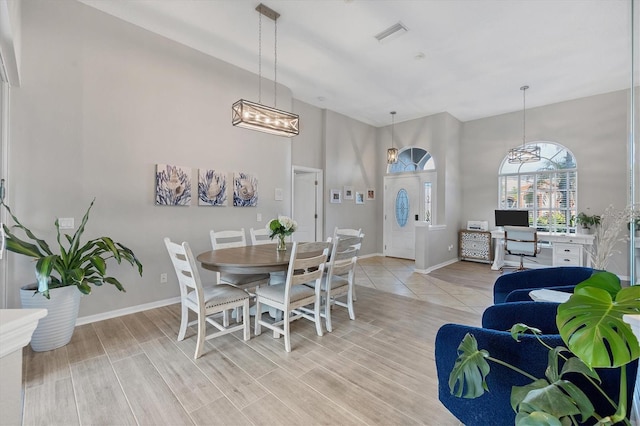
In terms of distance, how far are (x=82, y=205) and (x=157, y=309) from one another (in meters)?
1.40

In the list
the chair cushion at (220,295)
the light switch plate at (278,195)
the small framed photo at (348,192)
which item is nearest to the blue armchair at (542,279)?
the chair cushion at (220,295)

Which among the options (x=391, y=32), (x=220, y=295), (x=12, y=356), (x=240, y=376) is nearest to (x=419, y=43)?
(x=391, y=32)

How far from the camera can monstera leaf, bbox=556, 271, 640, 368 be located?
0.75m

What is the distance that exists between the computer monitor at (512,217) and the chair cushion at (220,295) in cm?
552

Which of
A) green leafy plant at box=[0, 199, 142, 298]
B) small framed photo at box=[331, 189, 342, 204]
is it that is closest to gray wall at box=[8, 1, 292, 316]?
green leafy plant at box=[0, 199, 142, 298]

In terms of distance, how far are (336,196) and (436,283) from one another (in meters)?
2.70

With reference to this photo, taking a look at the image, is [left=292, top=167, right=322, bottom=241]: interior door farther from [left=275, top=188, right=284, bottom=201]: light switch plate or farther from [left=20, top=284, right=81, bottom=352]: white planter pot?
[left=20, top=284, right=81, bottom=352]: white planter pot

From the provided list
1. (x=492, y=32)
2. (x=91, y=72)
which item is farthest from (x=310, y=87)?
(x=91, y=72)

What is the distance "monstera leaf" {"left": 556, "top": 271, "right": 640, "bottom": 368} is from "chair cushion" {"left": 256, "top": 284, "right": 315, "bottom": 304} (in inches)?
78.4

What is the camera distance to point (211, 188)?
3.86 metres

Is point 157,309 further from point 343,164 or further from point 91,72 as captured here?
point 343,164

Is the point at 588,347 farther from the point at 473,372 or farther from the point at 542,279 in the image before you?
the point at 542,279

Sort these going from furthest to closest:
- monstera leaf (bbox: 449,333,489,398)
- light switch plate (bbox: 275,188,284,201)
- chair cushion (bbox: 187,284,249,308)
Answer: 1. light switch plate (bbox: 275,188,284,201)
2. chair cushion (bbox: 187,284,249,308)
3. monstera leaf (bbox: 449,333,489,398)

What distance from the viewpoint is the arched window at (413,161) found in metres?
6.40
